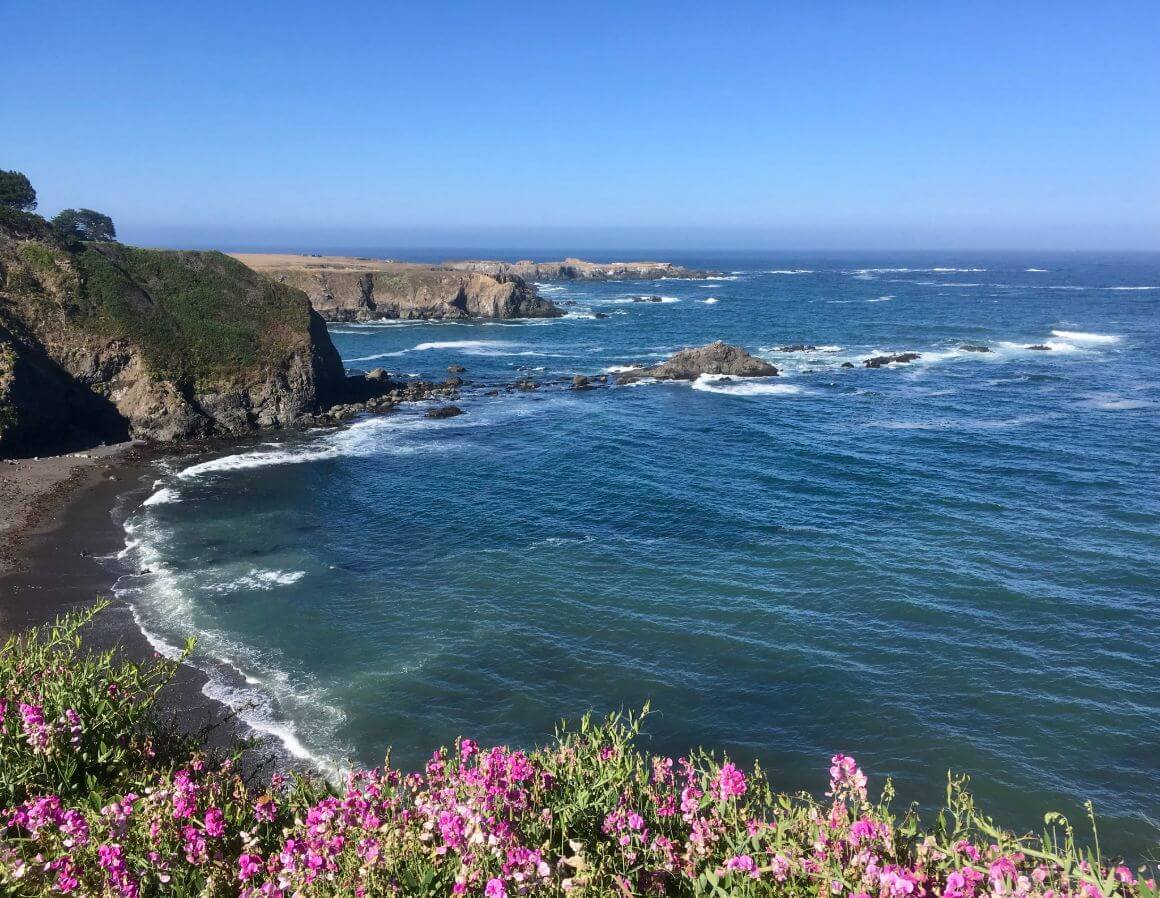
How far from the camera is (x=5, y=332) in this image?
169ft

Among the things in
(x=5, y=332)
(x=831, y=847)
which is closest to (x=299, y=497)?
(x=5, y=332)

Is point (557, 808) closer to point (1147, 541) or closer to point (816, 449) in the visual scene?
point (1147, 541)

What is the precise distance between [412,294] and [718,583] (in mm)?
113091

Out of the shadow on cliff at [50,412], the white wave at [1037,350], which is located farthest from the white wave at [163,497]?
the white wave at [1037,350]

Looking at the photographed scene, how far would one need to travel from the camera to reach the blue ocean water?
23594mm

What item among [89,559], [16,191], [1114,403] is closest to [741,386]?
[1114,403]

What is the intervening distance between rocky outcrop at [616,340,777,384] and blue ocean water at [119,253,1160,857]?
12.0 m

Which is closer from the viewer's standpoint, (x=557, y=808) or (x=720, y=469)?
(x=557, y=808)

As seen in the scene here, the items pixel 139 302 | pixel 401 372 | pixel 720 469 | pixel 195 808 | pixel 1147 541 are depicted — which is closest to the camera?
pixel 195 808

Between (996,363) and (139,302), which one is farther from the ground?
(139,302)

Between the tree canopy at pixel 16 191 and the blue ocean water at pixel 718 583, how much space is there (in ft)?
157

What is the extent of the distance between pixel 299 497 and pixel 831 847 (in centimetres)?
4168

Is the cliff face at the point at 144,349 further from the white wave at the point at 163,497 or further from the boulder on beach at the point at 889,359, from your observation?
the boulder on beach at the point at 889,359

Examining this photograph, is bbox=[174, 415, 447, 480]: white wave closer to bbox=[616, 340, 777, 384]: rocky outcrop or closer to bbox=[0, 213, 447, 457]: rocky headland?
bbox=[0, 213, 447, 457]: rocky headland
